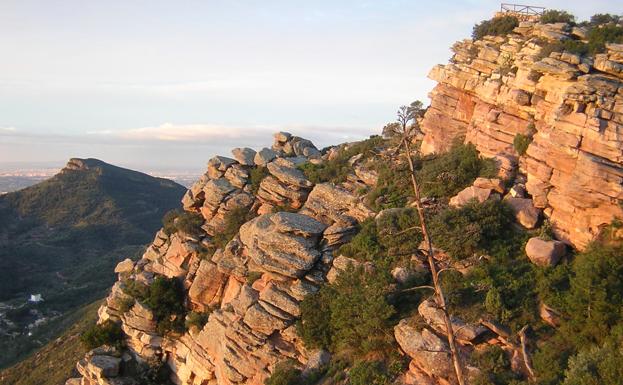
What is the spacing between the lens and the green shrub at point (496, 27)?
30078 millimetres

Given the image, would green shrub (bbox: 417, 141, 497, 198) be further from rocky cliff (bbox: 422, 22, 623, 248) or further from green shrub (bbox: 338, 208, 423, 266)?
green shrub (bbox: 338, 208, 423, 266)

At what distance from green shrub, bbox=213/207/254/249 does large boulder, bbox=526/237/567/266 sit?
52.6 ft

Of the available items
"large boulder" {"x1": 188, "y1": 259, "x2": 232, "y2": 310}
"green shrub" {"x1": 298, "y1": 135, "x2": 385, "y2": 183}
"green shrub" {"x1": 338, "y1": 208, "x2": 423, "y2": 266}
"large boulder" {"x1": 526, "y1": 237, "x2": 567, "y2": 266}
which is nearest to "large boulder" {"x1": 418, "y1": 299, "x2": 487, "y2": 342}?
"green shrub" {"x1": 338, "y1": 208, "x2": 423, "y2": 266}

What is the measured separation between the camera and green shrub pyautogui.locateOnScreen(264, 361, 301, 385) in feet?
63.5

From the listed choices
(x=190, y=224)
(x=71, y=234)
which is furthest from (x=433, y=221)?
(x=71, y=234)

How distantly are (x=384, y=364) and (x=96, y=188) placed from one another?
100674mm

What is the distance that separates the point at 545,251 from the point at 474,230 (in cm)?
268

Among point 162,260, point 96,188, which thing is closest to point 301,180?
point 162,260

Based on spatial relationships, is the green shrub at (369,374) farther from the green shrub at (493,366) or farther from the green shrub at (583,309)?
the green shrub at (583,309)

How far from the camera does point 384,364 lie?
59.5 feet

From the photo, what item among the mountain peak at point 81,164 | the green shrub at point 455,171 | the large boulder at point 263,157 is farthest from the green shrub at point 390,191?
the mountain peak at point 81,164

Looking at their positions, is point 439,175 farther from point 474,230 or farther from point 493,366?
point 493,366

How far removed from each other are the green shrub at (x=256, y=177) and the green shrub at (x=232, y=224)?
160 cm

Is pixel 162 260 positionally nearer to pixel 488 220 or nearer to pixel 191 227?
pixel 191 227
